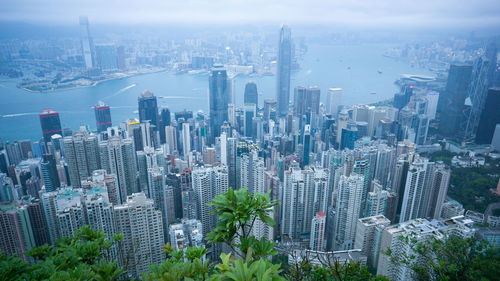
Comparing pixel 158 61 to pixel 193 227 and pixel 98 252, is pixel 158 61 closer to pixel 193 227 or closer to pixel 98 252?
pixel 193 227

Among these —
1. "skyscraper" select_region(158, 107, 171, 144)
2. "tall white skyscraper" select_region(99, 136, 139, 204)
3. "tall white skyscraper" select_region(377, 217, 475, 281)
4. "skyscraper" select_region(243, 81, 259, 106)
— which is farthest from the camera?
"skyscraper" select_region(243, 81, 259, 106)

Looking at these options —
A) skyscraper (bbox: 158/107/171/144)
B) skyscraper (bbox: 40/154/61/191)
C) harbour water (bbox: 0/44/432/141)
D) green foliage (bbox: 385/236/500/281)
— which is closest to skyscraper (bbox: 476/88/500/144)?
harbour water (bbox: 0/44/432/141)

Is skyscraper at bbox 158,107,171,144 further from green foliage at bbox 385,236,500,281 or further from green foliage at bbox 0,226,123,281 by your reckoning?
green foliage at bbox 385,236,500,281

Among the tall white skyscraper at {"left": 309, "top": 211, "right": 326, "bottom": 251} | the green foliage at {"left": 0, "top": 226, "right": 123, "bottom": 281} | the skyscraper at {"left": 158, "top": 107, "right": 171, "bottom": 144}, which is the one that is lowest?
the tall white skyscraper at {"left": 309, "top": 211, "right": 326, "bottom": 251}

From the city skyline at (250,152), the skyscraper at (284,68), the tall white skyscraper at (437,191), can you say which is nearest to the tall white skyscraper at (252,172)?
the city skyline at (250,152)

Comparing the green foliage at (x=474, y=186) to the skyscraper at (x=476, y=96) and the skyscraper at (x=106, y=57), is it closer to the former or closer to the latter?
the skyscraper at (x=476, y=96)

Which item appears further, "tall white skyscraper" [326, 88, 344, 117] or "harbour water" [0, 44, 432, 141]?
"tall white skyscraper" [326, 88, 344, 117]

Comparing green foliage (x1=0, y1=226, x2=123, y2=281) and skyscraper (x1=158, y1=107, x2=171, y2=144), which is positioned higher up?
green foliage (x1=0, y1=226, x2=123, y2=281)

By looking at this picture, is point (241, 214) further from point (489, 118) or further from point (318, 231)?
point (489, 118)

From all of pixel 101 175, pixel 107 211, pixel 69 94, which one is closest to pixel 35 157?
pixel 69 94
